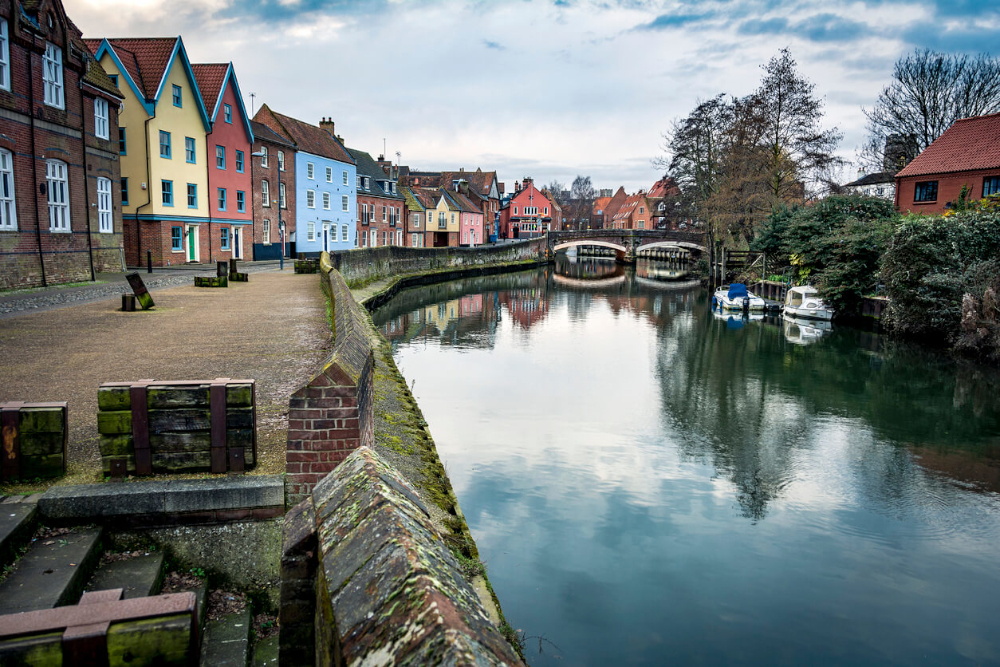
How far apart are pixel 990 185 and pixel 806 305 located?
11.3 metres

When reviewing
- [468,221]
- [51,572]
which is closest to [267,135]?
[468,221]

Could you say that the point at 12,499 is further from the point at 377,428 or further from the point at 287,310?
the point at 287,310

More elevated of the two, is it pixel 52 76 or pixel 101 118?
pixel 52 76

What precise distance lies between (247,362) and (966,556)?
965 cm

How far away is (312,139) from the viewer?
46.3m

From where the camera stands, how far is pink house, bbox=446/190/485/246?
241ft

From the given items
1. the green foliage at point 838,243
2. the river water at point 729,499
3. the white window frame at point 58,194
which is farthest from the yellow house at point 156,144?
the green foliage at point 838,243

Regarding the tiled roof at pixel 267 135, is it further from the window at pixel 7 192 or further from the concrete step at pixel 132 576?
the concrete step at pixel 132 576

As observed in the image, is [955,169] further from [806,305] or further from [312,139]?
[312,139]

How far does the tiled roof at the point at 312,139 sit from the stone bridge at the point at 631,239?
27.0 m

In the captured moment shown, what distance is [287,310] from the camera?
15.7m

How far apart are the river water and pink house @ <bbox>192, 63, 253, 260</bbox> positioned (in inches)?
672

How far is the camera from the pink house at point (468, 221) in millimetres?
73500

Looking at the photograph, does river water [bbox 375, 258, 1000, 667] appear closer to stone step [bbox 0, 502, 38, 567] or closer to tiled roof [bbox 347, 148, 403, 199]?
stone step [bbox 0, 502, 38, 567]
